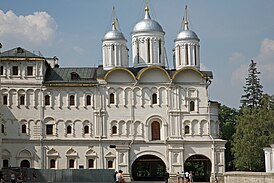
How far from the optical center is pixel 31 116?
63.0m

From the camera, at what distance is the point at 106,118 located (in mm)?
63438

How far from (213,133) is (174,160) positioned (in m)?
4.93

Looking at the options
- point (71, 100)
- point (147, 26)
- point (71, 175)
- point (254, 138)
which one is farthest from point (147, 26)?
point (71, 175)

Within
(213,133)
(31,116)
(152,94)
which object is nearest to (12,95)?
(31,116)

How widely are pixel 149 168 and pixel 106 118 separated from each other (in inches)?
650

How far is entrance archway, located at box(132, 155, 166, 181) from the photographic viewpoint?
65.1 metres

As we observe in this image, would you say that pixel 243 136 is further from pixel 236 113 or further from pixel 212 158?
pixel 236 113

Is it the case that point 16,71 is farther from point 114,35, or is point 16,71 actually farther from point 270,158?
point 270,158

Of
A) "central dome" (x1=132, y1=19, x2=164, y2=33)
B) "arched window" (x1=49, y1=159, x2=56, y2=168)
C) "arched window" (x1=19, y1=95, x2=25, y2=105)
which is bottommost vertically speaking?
"arched window" (x1=49, y1=159, x2=56, y2=168)

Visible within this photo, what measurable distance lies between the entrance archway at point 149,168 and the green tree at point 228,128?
8206 mm

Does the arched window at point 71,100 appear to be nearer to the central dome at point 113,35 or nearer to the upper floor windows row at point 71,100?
the upper floor windows row at point 71,100

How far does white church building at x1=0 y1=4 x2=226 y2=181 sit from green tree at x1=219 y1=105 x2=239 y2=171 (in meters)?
14.2


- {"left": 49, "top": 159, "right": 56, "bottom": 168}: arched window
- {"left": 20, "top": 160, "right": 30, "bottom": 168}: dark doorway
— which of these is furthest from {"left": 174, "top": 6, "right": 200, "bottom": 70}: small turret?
{"left": 20, "top": 160, "right": 30, "bottom": 168}: dark doorway

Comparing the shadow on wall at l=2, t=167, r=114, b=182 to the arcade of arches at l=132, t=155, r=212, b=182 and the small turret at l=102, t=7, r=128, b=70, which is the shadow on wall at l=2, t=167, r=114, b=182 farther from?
the small turret at l=102, t=7, r=128, b=70
